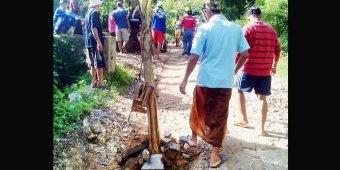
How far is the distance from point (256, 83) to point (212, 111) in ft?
3.22

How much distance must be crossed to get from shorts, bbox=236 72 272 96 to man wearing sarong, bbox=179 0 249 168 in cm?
63

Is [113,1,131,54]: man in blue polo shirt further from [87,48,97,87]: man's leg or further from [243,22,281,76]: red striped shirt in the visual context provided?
[243,22,281,76]: red striped shirt

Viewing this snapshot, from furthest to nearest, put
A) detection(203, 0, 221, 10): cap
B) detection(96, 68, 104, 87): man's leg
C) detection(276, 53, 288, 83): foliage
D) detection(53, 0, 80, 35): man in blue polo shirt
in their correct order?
detection(276, 53, 288, 83): foliage < detection(53, 0, 80, 35): man in blue polo shirt < detection(96, 68, 104, 87): man's leg < detection(203, 0, 221, 10): cap

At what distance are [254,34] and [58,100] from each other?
2.36 meters

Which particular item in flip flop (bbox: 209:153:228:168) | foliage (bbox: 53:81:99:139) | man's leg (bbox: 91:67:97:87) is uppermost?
man's leg (bbox: 91:67:97:87)

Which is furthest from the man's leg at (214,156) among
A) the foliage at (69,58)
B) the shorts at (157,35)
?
the shorts at (157,35)

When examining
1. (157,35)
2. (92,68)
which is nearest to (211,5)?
(92,68)

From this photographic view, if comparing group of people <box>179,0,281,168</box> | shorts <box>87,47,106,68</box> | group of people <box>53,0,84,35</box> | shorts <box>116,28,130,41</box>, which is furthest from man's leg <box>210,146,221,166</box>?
shorts <box>116,28,130,41</box>

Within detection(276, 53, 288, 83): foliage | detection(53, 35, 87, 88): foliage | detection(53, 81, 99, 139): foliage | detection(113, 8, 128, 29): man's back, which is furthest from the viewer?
detection(113, 8, 128, 29): man's back

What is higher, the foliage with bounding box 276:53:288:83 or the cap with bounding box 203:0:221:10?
the cap with bounding box 203:0:221:10

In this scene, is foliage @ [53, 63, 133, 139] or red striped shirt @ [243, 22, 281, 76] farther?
red striped shirt @ [243, 22, 281, 76]

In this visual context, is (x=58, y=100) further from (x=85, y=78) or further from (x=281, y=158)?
(x=281, y=158)

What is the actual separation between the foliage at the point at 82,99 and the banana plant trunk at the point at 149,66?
977mm

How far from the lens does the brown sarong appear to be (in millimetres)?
4504
